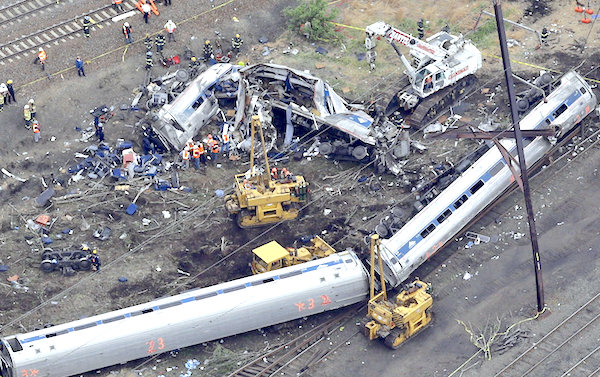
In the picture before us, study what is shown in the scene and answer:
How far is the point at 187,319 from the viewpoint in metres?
47.5

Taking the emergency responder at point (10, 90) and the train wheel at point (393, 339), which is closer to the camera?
the train wheel at point (393, 339)

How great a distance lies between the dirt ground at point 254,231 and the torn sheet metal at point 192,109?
1.81m

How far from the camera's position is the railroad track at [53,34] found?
61844mm

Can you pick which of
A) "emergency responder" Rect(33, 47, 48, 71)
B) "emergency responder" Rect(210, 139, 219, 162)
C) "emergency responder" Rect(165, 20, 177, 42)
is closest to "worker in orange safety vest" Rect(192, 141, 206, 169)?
"emergency responder" Rect(210, 139, 219, 162)

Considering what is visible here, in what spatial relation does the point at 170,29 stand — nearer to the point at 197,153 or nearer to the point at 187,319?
the point at 197,153

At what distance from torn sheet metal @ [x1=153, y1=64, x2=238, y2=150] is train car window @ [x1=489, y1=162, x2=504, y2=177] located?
40.2 ft

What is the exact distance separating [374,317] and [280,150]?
1101cm

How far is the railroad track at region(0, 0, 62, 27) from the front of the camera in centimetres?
6335

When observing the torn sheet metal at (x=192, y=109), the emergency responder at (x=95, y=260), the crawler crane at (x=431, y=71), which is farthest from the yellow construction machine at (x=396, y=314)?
the torn sheet metal at (x=192, y=109)

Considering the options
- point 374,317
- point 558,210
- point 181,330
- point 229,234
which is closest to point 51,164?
point 229,234

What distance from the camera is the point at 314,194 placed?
179 feet

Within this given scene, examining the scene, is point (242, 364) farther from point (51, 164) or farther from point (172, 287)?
point (51, 164)

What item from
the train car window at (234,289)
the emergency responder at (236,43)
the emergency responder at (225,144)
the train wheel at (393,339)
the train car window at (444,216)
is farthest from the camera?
the emergency responder at (236,43)

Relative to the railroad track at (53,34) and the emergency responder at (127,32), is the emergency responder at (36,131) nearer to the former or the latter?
the railroad track at (53,34)
